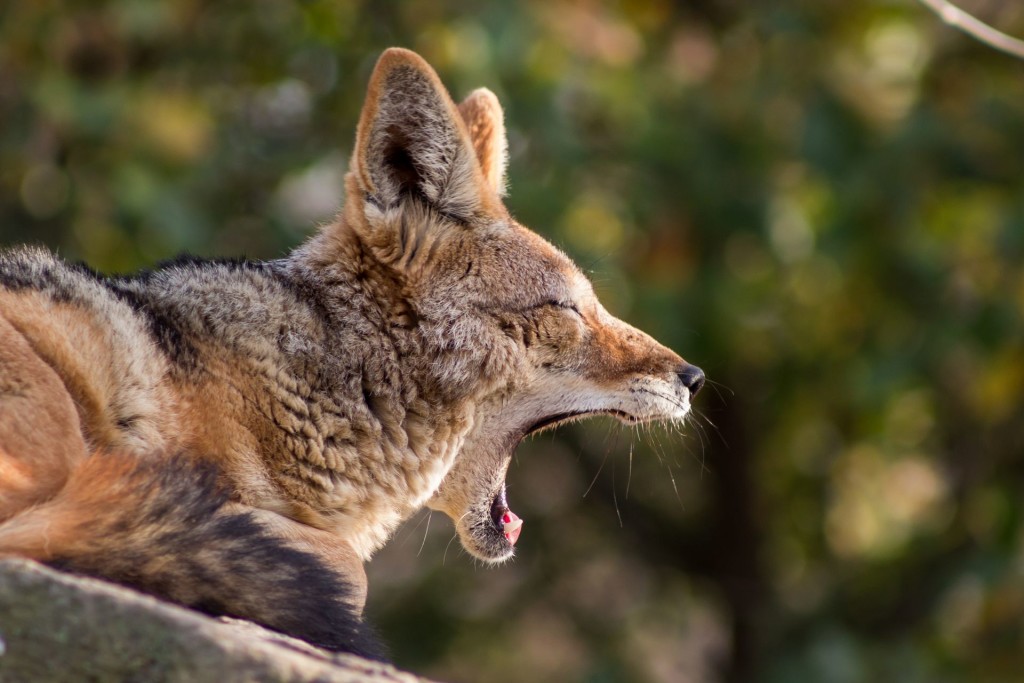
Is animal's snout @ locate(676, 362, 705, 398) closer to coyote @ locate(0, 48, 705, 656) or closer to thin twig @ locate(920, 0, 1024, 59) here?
coyote @ locate(0, 48, 705, 656)

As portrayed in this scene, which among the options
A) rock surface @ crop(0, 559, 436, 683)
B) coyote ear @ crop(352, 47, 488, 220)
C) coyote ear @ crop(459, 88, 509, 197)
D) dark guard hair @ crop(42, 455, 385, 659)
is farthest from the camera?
coyote ear @ crop(459, 88, 509, 197)

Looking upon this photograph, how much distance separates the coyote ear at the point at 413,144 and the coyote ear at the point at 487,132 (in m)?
0.62

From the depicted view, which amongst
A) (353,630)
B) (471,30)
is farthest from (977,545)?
(353,630)

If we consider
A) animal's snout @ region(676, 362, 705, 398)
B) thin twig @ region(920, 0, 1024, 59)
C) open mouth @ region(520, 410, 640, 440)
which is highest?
thin twig @ region(920, 0, 1024, 59)

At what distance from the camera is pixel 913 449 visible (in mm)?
12188

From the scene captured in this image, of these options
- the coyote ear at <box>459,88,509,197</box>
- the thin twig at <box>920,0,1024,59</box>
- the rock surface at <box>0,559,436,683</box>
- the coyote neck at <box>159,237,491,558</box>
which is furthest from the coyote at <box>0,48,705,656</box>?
the thin twig at <box>920,0,1024,59</box>

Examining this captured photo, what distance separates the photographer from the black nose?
5.43 meters

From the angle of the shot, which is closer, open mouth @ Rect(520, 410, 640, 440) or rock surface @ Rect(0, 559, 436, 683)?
rock surface @ Rect(0, 559, 436, 683)

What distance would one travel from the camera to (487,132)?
626cm

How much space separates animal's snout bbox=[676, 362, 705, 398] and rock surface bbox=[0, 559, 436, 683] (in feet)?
8.73

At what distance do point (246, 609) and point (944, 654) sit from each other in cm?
841

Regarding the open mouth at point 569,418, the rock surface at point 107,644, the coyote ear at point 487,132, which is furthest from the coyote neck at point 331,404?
the rock surface at point 107,644

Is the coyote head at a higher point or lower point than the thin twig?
lower

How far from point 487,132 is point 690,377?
163cm
